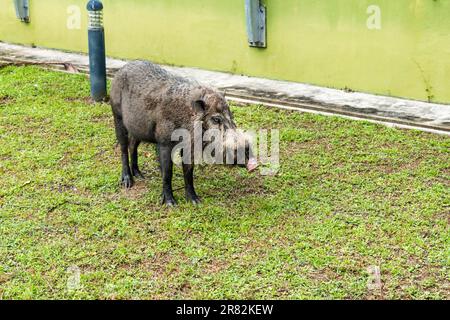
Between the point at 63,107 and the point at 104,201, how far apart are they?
3271mm

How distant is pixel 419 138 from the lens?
Answer: 8.21 metres

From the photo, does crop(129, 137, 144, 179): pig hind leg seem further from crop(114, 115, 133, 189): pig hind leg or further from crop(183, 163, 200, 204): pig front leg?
crop(183, 163, 200, 204): pig front leg

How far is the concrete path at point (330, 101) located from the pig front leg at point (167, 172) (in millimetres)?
3301

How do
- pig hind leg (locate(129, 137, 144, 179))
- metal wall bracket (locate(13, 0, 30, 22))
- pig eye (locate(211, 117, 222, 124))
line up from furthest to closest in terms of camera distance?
metal wall bracket (locate(13, 0, 30, 22)) → pig hind leg (locate(129, 137, 144, 179)) → pig eye (locate(211, 117, 222, 124))

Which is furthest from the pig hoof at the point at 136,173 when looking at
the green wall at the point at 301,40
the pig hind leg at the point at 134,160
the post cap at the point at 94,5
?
the green wall at the point at 301,40

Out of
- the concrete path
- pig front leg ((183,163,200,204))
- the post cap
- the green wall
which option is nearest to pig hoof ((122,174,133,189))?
pig front leg ((183,163,200,204))

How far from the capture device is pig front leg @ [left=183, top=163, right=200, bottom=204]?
654 centimetres

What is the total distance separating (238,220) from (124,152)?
1.56m

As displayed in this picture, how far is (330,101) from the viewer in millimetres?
9484

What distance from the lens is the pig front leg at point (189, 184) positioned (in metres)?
6.54

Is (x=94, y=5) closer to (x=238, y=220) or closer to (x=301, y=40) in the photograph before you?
(x=301, y=40)

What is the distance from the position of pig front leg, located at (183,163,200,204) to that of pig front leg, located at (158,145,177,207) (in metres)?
0.14

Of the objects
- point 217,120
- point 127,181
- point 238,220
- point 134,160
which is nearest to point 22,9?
point 134,160
